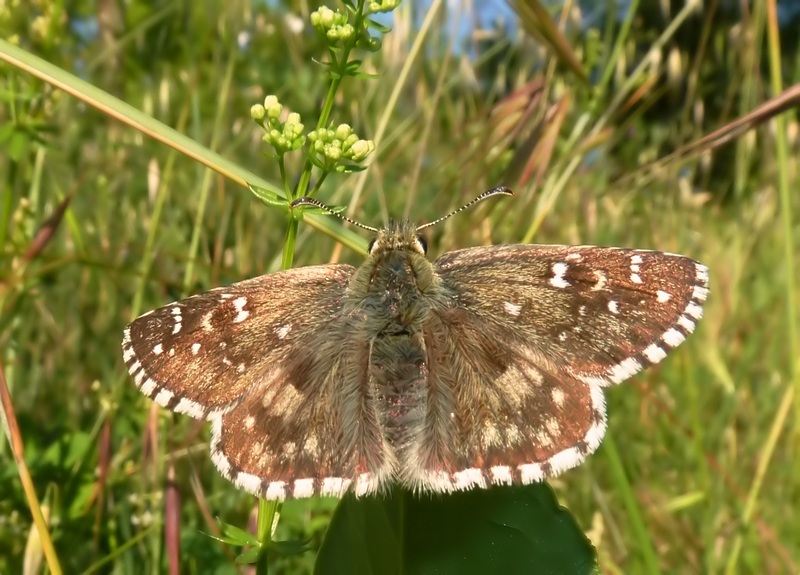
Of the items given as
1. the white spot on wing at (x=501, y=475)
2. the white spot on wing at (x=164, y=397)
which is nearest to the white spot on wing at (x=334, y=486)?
the white spot on wing at (x=501, y=475)

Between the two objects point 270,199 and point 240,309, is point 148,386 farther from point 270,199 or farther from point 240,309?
point 270,199

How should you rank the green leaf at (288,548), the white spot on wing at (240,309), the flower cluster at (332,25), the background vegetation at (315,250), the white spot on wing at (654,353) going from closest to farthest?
the green leaf at (288,548) → the flower cluster at (332,25) → the white spot on wing at (654,353) → the white spot on wing at (240,309) → the background vegetation at (315,250)

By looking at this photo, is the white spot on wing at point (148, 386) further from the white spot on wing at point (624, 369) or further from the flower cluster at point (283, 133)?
the white spot on wing at point (624, 369)

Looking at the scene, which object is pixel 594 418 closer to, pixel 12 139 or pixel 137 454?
pixel 137 454

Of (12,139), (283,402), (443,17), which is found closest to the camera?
(283,402)

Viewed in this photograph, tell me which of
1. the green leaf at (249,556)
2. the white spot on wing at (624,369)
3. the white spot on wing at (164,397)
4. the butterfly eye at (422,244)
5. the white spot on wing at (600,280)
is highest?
the butterfly eye at (422,244)

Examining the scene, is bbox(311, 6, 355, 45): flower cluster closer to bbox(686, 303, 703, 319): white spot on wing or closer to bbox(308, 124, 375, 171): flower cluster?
bbox(308, 124, 375, 171): flower cluster

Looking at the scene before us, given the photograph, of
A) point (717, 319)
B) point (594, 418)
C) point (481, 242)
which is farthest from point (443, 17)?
point (594, 418)

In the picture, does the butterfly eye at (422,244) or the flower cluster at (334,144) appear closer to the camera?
the flower cluster at (334,144)
